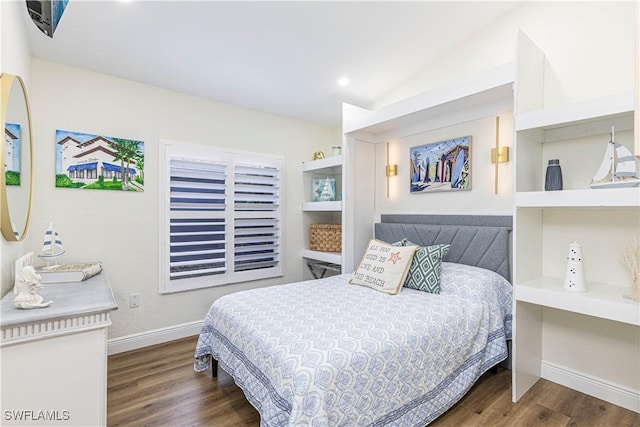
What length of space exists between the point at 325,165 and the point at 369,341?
94.1 inches

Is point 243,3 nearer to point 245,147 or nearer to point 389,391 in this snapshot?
point 245,147

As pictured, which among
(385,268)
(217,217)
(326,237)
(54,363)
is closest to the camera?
(54,363)

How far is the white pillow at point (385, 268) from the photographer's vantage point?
2397 mm

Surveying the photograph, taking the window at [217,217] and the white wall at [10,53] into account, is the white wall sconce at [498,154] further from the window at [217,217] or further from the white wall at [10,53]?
the white wall at [10,53]

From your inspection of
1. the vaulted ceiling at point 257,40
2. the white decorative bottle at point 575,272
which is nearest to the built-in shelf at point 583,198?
the white decorative bottle at point 575,272

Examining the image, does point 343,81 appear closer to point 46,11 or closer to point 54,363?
point 46,11

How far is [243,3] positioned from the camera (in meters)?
2.20

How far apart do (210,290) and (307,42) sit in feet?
8.29

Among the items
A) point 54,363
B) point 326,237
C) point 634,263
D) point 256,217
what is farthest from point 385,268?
→ point 54,363

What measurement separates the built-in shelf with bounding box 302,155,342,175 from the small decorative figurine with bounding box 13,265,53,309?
2.67 metres

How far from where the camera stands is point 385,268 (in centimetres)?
249

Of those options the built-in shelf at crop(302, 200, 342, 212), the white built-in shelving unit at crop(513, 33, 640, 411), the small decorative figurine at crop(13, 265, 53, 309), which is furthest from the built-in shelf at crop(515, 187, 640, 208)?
the small decorative figurine at crop(13, 265, 53, 309)

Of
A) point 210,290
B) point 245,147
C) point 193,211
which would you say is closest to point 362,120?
point 245,147

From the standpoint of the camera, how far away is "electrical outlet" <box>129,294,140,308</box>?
9.46ft
